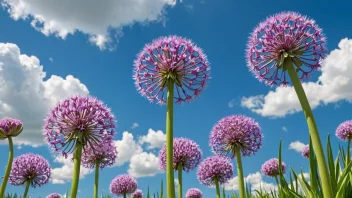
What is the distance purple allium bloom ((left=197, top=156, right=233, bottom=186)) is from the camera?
12.0 meters

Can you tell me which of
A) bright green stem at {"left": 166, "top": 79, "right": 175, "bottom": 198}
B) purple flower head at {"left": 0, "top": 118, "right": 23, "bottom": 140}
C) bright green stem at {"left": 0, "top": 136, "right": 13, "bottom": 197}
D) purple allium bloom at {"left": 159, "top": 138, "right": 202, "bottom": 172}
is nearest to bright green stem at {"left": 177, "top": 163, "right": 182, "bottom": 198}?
purple allium bloom at {"left": 159, "top": 138, "right": 202, "bottom": 172}

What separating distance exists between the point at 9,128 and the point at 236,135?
589 cm

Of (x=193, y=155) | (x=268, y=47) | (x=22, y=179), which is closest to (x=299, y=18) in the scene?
(x=268, y=47)

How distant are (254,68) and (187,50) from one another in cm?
183

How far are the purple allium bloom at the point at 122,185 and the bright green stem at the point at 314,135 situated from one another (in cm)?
1005

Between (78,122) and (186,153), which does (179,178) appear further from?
(78,122)

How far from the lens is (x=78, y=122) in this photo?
6242 mm

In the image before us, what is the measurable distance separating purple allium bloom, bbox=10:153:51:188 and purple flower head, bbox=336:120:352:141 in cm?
1480

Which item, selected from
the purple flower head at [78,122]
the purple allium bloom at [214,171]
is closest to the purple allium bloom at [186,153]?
the purple allium bloom at [214,171]

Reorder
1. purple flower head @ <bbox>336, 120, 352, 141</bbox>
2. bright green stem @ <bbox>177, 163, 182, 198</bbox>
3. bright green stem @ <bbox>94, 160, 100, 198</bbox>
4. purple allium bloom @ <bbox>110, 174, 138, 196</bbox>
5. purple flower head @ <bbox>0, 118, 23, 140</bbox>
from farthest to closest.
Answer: purple flower head @ <bbox>336, 120, 352, 141</bbox> < purple allium bloom @ <bbox>110, 174, 138, 196</bbox> < bright green stem @ <bbox>94, 160, 100, 198</bbox> < bright green stem @ <bbox>177, 163, 182, 198</bbox> < purple flower head @ <bbox>0, 118, 23, 140</bbox>

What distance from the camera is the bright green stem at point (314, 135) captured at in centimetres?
569

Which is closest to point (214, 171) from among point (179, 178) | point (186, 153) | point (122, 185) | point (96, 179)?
point (186, 153)

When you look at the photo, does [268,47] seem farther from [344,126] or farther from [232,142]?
[344,126]

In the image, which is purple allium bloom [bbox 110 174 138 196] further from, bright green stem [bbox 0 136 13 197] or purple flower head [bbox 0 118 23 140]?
bright green stem [bbox 0 136 13 197]
